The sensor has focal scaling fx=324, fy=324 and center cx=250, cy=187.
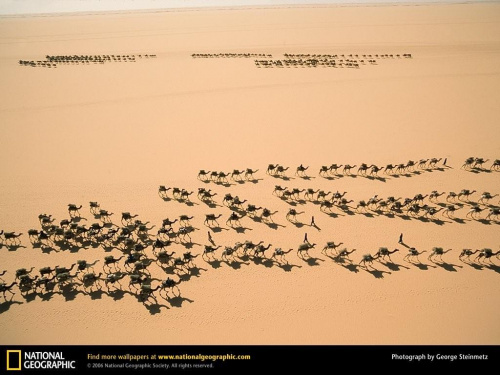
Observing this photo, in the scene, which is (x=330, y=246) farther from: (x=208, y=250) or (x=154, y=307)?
(x=154, y=307)

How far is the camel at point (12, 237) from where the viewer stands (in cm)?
1848

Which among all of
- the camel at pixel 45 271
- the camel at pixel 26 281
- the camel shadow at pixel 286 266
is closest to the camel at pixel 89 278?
the camel at pixel 45 271

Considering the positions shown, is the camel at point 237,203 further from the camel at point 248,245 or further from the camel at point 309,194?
Answer: the camel at point 309,194

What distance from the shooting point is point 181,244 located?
1883 centimetres

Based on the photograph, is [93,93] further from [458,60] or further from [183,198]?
[458,60]

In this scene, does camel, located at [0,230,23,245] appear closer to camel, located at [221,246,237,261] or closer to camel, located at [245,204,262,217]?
camel, located at [221,246,237,261]

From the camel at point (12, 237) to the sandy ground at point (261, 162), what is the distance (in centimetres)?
96

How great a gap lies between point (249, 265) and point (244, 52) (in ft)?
176

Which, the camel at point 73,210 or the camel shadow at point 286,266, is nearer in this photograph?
the camel shadow at point 286,266

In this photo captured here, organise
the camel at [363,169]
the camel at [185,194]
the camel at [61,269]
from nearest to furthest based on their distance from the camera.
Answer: the camel at [61,269], the camel at [185,194], the camel at [363,169]
